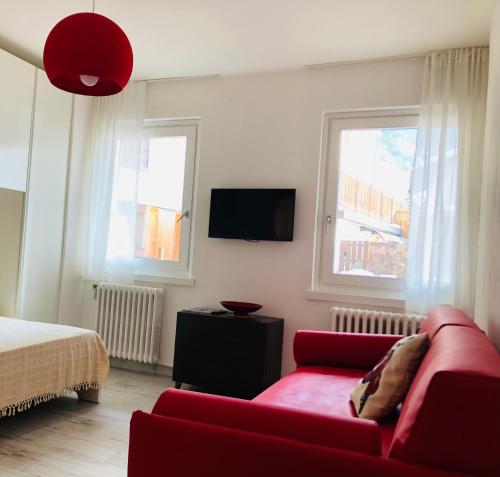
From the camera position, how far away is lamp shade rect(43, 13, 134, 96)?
182 centimetres

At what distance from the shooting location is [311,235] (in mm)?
3963

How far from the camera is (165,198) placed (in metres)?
4.57

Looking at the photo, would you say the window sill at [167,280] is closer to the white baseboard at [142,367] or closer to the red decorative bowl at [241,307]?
the red decorative bowl at [241,307]

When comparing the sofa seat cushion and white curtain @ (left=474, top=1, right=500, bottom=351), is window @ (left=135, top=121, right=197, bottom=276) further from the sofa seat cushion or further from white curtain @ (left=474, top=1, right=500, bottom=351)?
white curtain @ (left=474, top=1, right=500, bottom=351)

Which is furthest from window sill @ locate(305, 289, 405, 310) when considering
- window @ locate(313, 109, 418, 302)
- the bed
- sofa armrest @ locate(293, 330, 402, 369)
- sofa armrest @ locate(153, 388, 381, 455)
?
sofa armrest @ locate(153, 388, 381, 455)

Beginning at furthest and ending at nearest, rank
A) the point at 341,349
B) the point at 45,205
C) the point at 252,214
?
1. the point at 45,205
2. the point at 252,214
3. the point at 341,349

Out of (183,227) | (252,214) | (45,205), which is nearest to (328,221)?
(252,214)

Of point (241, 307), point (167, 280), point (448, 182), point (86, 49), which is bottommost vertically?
point (241, 307)

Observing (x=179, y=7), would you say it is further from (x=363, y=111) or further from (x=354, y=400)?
(x=354, y=400)

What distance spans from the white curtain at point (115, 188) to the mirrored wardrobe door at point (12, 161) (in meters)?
0.66

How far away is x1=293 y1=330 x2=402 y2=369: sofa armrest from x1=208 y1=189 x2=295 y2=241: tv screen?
1.13m

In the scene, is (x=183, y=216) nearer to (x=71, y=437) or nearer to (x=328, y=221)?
(x=328, y=221)

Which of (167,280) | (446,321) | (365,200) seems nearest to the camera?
(446,321)

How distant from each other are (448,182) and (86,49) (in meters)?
2.61
